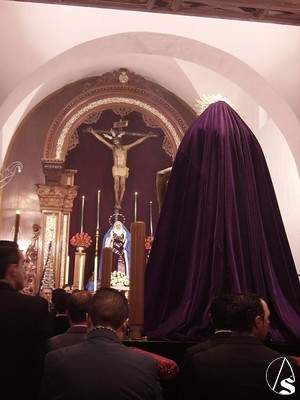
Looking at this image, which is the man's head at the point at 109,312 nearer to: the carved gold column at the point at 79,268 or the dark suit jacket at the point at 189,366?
the dark suit jacket at the point at 189,366

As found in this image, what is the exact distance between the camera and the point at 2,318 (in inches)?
80.3

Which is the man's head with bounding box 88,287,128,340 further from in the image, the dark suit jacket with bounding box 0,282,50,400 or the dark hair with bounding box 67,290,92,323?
the dark hair with bounding box 67,290,92,323

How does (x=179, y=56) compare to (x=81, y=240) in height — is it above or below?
above

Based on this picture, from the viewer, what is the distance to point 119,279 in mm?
9211

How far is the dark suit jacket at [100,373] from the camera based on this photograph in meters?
1.73

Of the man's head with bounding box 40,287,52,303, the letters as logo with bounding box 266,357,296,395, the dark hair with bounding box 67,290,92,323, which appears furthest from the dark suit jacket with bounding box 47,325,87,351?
the man's head with bounding box 40,287,52,303

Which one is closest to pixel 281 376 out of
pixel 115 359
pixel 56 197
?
pixel 115 359

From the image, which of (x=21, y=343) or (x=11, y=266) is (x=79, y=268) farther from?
(x=21, y=343)

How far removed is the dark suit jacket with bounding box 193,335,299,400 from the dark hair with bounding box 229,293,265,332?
4.2 inches

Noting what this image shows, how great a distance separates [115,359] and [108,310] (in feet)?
0.73

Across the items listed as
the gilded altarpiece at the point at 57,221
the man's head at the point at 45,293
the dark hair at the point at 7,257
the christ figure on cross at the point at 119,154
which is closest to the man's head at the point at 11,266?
the dark hair at the point at 7,257

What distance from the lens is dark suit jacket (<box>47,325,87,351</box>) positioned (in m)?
2.79

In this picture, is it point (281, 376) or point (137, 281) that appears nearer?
point (281, 376)

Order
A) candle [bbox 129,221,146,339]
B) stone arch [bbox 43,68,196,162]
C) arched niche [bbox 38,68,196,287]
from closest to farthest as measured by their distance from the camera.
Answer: candle [bbox 129,221,146,339]
arched niche [bbox 38,68,196,287]
stone arch [bbox 43,68,196,162]
